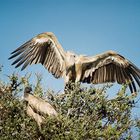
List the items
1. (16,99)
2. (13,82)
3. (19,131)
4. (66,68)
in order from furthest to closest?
(66,68) < (13,82) < (16,99) < (19,131)

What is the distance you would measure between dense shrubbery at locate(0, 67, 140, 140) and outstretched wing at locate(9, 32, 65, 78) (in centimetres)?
429

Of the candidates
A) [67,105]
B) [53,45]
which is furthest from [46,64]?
[67,105]

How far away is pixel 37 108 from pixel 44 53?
587 centimetres

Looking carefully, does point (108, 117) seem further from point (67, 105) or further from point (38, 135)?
point (38, 135)

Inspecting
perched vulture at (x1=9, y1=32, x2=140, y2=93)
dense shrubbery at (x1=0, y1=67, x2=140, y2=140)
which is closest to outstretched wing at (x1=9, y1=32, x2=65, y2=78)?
perched vulture at (x1=9, y1=32, x2=140, y2=93)

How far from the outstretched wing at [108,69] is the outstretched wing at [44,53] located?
0.93 m

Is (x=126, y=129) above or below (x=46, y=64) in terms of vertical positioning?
below

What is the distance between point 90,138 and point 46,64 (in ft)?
22.5

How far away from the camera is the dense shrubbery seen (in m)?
8.45

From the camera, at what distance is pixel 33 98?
993 cm

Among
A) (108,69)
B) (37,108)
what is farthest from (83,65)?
(37,108)

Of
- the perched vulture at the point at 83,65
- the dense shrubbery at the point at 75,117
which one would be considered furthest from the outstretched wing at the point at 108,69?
the dense shrubbery at the point at 75,117

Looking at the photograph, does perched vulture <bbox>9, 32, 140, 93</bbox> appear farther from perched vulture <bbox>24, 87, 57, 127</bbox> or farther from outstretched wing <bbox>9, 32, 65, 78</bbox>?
perched vulture <bbox>24, 87, 57, 127</bbox>

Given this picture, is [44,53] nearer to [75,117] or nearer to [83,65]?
[83,65]
